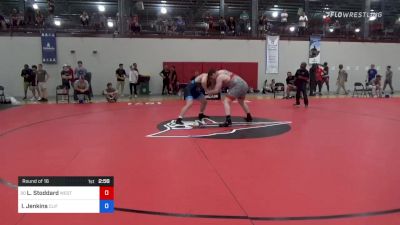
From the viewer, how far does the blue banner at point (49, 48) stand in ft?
57.0

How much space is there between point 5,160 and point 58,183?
148 inches

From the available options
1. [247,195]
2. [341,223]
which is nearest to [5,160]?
[247,195]

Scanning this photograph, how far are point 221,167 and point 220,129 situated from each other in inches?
114

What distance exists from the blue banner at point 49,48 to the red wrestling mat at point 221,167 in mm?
9062

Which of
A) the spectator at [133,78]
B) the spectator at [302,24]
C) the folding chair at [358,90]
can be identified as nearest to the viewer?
the spectator at [133,78]

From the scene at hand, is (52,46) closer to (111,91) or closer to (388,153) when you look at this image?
(111,91)

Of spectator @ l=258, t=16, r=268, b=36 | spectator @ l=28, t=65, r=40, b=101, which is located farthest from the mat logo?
spectator @ l=258, t=16, r=268, b=36

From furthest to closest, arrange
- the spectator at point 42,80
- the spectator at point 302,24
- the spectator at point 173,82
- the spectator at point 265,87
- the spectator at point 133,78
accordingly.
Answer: the spectator at point 302,24
the spectator at point 265,87
the spectator at point 173,82
the spectator at point 133,78
the spectator at point 42,80

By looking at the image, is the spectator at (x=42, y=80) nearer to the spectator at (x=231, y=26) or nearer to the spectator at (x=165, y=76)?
the spectator at (x=165, y=76)

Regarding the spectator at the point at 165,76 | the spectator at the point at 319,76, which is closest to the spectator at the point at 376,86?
the spectator at the point at 319,76

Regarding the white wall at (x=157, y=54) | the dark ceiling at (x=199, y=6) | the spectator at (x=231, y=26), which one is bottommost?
the white wall at (x=157, y=54)

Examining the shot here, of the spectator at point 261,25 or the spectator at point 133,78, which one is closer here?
the spectator at point 133,78

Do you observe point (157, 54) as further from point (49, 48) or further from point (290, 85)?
point (290, 85)

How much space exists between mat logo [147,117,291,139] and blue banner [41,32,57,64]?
11094 mm
